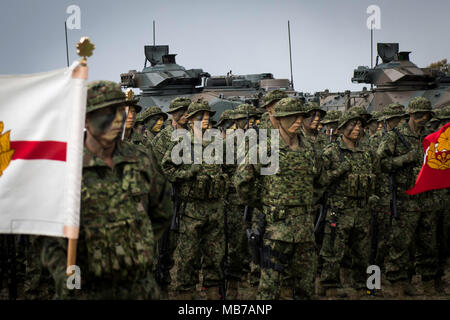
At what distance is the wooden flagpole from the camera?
12.0 ft

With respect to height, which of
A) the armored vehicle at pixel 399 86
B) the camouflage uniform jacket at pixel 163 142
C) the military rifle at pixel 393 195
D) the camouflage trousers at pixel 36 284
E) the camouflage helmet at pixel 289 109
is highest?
the armored vehicle at pixel 399 86

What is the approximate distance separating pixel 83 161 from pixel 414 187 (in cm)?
551

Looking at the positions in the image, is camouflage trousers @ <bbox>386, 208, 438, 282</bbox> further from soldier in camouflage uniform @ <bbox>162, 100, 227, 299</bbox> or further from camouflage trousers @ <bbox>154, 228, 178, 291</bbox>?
camouflage trousers @ <bbox>154, 228, 178, 291</bbox>

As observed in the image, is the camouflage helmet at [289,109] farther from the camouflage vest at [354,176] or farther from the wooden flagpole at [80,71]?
the wooden flagpole at [80,71]

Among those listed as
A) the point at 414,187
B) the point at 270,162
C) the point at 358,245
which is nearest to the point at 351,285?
the point at 358,245

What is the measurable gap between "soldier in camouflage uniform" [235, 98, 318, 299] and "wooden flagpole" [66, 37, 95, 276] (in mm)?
2710

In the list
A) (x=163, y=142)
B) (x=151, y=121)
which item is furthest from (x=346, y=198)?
(x=151, y=121)

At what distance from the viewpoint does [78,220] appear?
3.72 metres

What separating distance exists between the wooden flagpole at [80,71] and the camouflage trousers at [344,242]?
4.78 meters

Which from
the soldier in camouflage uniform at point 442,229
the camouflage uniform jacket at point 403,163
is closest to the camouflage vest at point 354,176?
the camouflage uniform jacket at point 403,163

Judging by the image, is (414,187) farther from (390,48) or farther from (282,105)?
(390,48)

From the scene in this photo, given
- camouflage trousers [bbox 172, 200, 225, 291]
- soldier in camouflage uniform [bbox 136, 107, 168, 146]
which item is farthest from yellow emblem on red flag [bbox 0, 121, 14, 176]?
soldier in camouflage uniform [bbox 136, 107, 168, 146]

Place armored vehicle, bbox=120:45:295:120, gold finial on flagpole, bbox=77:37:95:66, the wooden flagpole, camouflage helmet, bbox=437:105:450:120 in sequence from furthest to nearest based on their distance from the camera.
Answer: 1. armored vehicle, bbox=120:45:295:120
2. camouflage helmet, bbox=437:105:450:120
3. gold finial on flagpole, bbox=77:37:95:66
4. the wooden flagpole

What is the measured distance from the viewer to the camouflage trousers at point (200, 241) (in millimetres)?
7359
